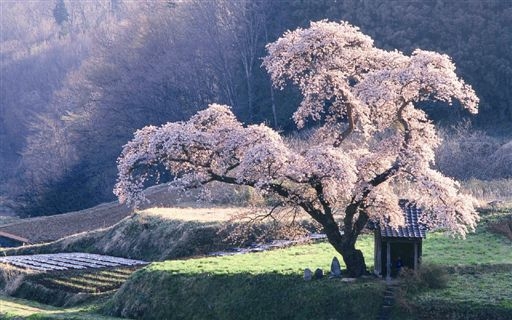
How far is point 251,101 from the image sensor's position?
228 ft

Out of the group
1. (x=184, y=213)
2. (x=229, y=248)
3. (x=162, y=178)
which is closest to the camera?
(x=229, y=248)

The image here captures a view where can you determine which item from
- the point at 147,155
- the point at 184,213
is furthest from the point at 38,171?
the point at 147,155

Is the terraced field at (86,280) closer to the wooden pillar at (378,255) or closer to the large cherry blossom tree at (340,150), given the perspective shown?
the large cherry blossom tree at (340,150)

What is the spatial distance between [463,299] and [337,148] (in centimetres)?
552

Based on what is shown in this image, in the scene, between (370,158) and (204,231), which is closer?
(370,158)

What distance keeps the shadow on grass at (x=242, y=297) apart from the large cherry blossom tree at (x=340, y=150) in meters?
1.57

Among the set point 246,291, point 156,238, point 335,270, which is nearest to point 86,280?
point 156,238

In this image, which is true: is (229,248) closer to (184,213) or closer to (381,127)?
(184,213)

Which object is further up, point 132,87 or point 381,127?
point 132,87

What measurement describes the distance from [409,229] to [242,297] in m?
5.32

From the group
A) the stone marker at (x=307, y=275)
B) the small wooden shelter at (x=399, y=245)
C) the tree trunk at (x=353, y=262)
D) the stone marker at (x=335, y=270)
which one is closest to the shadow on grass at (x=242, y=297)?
the stone marker at (x=307, y=275)

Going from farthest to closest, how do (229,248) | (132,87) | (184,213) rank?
(132,87) → (184,213) → (229,248)

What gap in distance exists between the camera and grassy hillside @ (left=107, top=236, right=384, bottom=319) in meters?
25.0

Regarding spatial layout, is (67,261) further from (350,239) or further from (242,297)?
(350,239)
